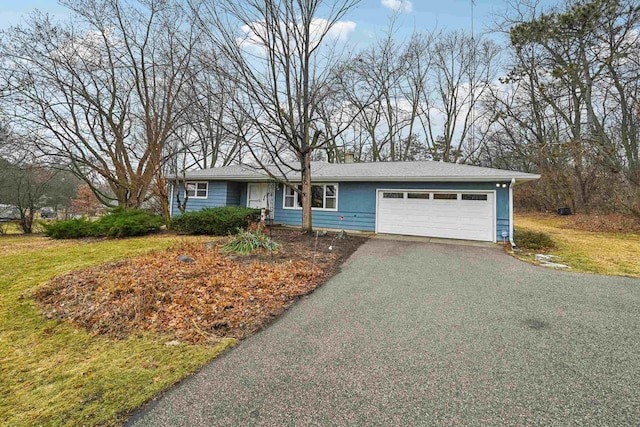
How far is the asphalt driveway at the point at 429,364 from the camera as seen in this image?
1.88 m

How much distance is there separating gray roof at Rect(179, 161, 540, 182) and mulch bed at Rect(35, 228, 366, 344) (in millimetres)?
4741

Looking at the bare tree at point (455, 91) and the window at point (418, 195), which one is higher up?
the bare tree at point (455, 91)

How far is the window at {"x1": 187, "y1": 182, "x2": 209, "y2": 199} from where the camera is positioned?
44.4ft

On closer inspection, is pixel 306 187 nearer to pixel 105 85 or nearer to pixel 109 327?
pixel 109 327

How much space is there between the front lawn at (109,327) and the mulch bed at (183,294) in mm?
16

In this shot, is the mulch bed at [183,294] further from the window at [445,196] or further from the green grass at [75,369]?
the window at [445,196]

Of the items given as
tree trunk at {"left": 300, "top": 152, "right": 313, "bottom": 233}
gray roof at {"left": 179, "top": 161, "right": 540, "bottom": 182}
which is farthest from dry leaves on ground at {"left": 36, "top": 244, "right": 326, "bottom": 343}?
gray roof at {"left": 179, "top": 161, "right": 540, "bottom": 182}

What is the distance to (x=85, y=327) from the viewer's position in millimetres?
3082

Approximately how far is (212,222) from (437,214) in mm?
7988

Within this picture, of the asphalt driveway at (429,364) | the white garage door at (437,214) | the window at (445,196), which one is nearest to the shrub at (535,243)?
the white garage door at (437,214)

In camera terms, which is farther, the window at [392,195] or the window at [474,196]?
the window at [392,195]

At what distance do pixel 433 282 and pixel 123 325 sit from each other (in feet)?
15.0

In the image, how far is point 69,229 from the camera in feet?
31.7

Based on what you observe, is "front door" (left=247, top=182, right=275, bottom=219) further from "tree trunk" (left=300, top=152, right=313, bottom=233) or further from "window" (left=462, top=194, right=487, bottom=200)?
"window" (left=462, top=194, right=487, bottom=200)
